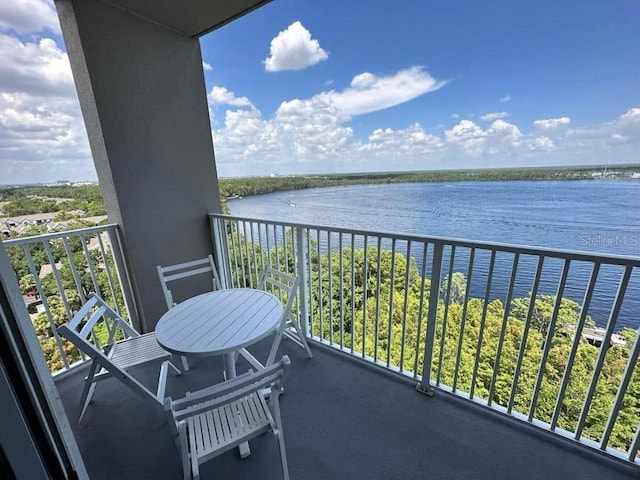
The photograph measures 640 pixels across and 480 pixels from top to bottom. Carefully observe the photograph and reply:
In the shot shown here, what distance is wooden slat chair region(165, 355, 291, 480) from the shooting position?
1011 mm

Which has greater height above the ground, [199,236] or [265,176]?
[265,176]

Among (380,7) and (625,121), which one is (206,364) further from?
(380,7)

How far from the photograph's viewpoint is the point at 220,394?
3.36ft

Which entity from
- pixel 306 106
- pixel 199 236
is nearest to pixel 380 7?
pixel 306 106

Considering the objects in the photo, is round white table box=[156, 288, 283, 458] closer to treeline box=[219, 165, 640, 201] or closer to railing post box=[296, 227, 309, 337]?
railing post box=[296, 227, 309, 337]

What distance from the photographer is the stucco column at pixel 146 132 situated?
7.92 feet

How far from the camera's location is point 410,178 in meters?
5.44

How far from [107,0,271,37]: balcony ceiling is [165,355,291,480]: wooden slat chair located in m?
3.02

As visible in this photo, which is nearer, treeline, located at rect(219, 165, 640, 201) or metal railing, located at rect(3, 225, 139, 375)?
metal railing, located at rect(3, 225, 139, 375)

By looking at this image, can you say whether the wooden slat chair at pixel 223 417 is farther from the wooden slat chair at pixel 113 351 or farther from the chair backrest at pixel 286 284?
the chair backrest at pixel 286 284

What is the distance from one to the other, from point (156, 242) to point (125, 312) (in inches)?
32.4

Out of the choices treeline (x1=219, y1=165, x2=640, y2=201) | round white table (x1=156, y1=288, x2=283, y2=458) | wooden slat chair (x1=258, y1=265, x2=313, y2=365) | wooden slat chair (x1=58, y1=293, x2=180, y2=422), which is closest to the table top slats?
round white table (x1=156, y1=288, x2=283, y2=458)

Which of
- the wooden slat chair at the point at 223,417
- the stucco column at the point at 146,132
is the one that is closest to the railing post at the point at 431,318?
the wooden slat chair at the point at 223,417

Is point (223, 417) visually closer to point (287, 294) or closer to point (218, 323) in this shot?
point (218, 323)
